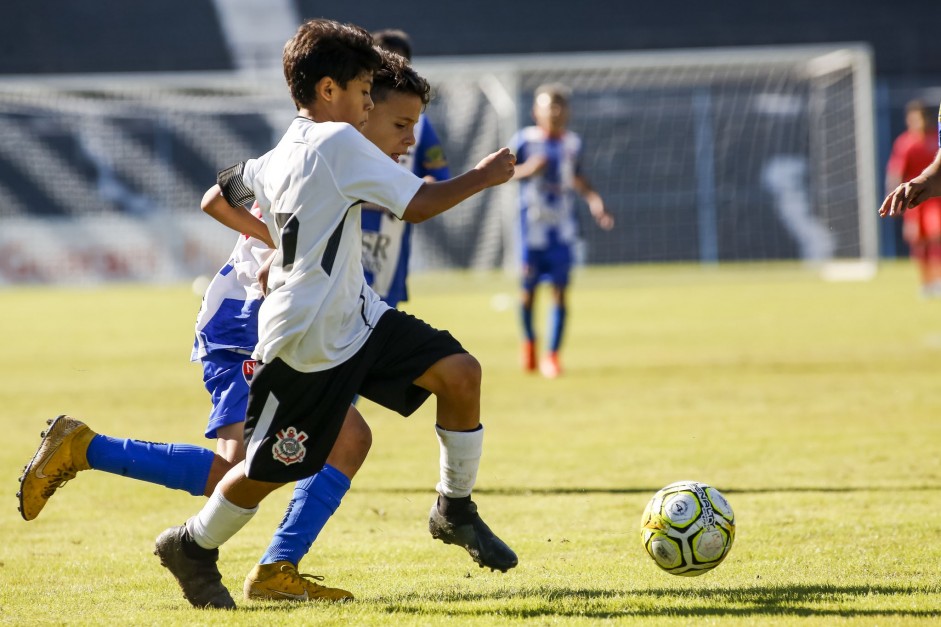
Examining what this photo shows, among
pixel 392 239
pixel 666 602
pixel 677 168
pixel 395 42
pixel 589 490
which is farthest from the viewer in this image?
pixel 677 168

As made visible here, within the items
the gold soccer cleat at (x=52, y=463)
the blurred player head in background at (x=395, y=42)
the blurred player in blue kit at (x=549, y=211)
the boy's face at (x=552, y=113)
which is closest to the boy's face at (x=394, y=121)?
the gold soccer cleat at (x=52, y=463)

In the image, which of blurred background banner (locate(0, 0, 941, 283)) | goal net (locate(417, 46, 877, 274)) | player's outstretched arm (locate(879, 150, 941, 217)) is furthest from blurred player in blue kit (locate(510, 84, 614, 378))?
goal net (locate(417, 46, 877, 274))

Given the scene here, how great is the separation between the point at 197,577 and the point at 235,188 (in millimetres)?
1100

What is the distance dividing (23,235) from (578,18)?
13840 millimetres

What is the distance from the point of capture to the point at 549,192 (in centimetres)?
1095

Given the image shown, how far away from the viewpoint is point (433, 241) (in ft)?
90.6

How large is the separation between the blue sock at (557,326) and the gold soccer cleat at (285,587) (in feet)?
22.1

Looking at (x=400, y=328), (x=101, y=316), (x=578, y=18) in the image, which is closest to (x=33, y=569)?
(x=400, y=328)

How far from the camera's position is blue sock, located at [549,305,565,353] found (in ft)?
33.9

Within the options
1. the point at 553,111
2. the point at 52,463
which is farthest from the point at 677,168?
the point at 52,463

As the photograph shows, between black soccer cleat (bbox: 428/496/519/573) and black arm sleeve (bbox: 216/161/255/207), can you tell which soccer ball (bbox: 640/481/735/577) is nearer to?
black soccer cleat (bbox: 428/496/519/573)

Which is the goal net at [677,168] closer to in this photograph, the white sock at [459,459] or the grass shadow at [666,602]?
the white sock at [459,459]

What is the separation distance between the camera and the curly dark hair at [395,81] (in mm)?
3895

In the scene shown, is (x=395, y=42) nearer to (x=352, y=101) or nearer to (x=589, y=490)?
(x=589, y=490)
